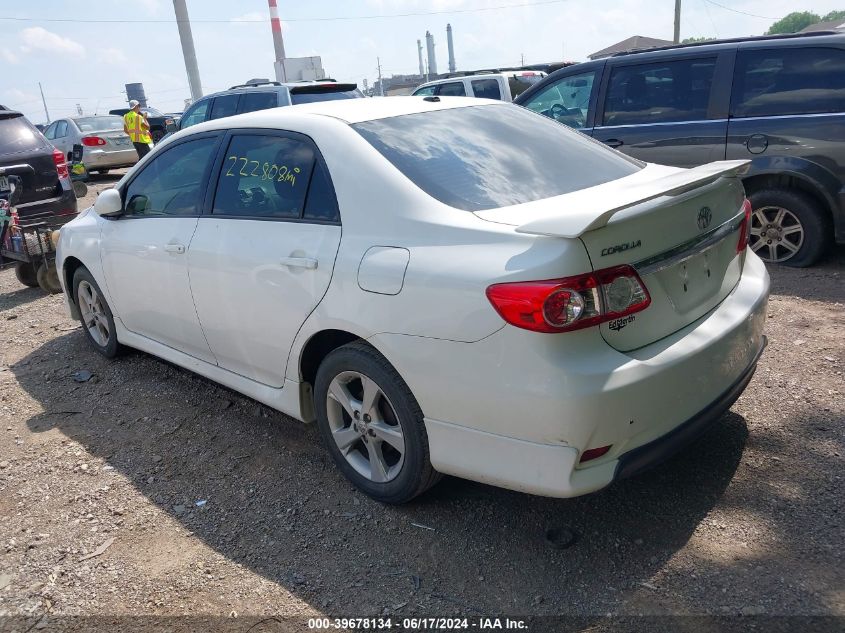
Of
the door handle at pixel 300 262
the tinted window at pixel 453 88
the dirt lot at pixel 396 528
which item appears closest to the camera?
the dirt lot at pixel 396 528

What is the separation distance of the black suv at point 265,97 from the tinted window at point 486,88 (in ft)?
8.26

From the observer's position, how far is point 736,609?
7.77ft

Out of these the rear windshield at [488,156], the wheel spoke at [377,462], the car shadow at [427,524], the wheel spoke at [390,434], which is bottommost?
the car shadow at [427,524]

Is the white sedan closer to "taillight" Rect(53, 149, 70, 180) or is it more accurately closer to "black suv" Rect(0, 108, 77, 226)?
"black suv" Rect(0, 108, 77, 226)

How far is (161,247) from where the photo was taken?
13.0 feet

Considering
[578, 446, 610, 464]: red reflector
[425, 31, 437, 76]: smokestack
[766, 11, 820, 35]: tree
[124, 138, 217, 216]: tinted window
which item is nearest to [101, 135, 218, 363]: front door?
[124, 138, 217, 216]: tinted window

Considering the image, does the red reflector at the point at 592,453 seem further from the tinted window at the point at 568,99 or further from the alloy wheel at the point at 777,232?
the tinted window at the point at 568,99

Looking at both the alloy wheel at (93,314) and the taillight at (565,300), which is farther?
the alloy wheel at (93,314)

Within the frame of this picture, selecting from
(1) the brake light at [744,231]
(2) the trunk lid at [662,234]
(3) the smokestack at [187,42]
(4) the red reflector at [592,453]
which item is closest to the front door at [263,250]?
(2) the trunk lid at [662,234]

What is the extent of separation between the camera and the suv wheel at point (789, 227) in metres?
5.63

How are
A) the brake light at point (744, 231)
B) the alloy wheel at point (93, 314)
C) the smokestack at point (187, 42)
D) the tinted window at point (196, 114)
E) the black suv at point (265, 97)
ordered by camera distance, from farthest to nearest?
the smokestack at point (187, 42)
the tinted window at point (196, 114)
the black suv at point (265, 97)
the alloy wheel at point (93, 314)
the brake light at point (744, 231)

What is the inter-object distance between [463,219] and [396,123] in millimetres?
816

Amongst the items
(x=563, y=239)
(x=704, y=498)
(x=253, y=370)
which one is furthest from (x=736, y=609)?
(x=253, y=370)

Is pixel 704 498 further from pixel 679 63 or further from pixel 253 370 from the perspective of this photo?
pixel 679 63
